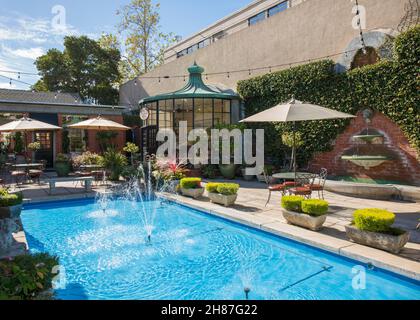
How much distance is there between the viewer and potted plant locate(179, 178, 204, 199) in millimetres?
9469

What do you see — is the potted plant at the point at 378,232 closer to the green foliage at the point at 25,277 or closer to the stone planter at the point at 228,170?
the green foliage at the point at 25,277

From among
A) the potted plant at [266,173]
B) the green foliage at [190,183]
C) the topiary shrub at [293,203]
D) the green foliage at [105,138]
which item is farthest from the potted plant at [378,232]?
the green foliage at [105,138]

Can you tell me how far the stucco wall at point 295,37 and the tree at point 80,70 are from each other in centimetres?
1494

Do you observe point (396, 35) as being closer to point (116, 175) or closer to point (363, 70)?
point (363, 70)

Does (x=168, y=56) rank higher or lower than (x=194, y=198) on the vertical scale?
higher

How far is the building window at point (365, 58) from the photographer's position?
9.81 m

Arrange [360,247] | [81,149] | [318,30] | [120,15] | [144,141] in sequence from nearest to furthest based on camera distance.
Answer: [360,247] < [318,30] < [144,141] < [81,149] < [120,15]

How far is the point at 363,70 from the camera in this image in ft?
32.0

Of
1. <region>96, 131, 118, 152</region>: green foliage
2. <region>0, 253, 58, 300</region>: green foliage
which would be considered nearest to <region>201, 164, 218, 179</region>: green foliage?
<region>96, 131, 118, 152</region>: green foliage

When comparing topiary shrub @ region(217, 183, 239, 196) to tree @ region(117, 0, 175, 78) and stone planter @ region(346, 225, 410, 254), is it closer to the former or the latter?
stone planter @ region(346, 225, 410, 254)

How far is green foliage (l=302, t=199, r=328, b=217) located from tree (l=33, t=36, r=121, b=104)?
28.5 metres

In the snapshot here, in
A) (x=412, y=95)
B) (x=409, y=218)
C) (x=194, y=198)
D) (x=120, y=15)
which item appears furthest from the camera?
(x=120, y=15)
